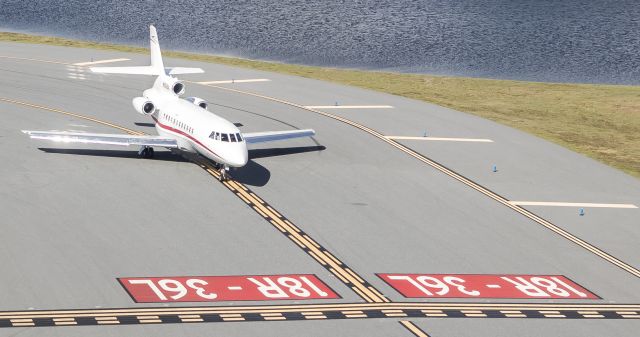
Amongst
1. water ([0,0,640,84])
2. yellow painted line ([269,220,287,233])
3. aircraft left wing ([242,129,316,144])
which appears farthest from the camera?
water ([0,0,640,84])

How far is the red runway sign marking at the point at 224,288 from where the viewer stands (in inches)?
1363

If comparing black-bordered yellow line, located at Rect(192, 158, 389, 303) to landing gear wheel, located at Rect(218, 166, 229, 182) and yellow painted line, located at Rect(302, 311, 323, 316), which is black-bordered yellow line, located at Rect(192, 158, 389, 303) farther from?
yellow painted line, located at Rect(302, 311, 323, 316)

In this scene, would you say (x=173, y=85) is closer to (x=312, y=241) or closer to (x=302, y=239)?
(x=302, y=239)

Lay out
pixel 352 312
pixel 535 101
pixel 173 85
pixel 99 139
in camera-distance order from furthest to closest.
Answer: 1. pixel 535 101
2. pixel 173 85
3. pixel 99 139
4. pixel 352 312

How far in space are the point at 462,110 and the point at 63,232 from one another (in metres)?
41.6

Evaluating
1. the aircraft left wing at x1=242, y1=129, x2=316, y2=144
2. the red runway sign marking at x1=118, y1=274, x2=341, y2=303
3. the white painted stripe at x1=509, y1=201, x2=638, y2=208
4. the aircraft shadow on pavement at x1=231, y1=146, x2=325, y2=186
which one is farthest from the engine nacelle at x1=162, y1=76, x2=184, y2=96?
the red runway sign marking at x1=118, y1=274, x2=341, y2=303

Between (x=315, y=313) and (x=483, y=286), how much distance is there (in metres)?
8.05

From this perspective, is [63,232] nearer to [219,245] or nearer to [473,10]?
[219,245]

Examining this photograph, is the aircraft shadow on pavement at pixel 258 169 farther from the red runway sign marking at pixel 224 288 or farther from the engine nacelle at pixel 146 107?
the red runway sign marking at pixel 224 288

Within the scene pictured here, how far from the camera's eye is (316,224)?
4384 cm

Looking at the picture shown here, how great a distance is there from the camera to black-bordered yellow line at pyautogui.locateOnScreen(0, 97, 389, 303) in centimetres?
3656

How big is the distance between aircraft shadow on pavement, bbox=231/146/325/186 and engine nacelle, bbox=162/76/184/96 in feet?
19.9

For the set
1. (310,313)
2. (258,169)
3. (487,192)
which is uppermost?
(487,192)

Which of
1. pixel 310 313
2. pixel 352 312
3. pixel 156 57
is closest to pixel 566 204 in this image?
pixel 352 312
